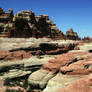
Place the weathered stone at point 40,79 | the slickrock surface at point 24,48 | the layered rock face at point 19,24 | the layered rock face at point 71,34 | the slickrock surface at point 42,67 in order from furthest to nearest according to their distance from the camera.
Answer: the layered rock face at point 71,34
the layered rock face at point 19,24
the slickrock surface at point 24,48
the weathered stone at point 40,79
the slickrock surface at point 42,67

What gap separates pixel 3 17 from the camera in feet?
191

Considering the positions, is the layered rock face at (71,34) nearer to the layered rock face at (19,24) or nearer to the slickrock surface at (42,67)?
the layered rock face at (19,24)

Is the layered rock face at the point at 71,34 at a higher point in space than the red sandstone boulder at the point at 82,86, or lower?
higher

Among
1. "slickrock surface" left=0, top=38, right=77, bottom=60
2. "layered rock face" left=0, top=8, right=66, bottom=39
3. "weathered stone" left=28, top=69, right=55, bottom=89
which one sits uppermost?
"layered rock face" left=0, top=8, right=66, bottom=39

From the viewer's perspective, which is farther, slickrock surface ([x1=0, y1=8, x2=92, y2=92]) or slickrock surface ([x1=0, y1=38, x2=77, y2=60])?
slickrock surface ([x1=0, y1=38, x2=77, y2=60])


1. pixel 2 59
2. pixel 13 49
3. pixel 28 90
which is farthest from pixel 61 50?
pixel 28 90

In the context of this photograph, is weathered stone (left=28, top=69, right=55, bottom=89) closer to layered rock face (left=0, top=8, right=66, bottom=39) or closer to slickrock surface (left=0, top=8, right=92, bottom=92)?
slickrock surface (left=0, top=8, right=92, bottom=92)

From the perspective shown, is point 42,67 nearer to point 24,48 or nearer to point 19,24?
point 24,48

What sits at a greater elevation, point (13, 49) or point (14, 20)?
point (14, 20)

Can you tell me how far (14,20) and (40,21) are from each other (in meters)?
18.1

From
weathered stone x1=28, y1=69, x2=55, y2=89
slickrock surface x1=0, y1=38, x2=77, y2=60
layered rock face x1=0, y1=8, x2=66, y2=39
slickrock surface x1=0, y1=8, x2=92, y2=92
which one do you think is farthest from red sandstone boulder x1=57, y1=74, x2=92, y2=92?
layered rock face x1=0, y1=8, x2=66, y2=39

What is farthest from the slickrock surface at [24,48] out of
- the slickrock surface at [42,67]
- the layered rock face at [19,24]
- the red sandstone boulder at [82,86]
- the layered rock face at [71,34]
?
the layered rock face at [71,34]

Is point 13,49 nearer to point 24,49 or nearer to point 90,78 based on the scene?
point 24,49

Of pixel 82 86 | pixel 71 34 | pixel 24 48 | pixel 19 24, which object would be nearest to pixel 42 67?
pixel 24 48
